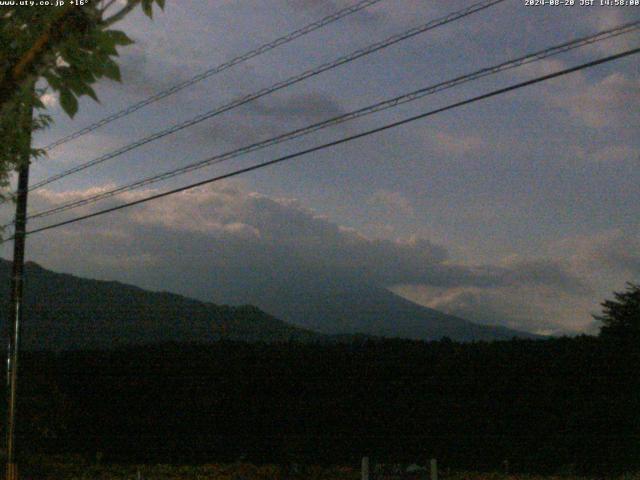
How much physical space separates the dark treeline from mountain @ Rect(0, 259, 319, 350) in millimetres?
22889

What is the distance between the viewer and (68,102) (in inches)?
144

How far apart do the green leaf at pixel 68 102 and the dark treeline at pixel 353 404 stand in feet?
42.6

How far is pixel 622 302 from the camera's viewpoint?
74.9 feet

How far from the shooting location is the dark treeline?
15.0m

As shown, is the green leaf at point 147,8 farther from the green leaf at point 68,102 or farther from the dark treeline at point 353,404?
the dark treeline at point 353,404

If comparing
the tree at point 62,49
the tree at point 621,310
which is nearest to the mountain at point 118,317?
the tree at point 621,310

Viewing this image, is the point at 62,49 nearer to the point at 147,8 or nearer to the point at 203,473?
the point at 147,8

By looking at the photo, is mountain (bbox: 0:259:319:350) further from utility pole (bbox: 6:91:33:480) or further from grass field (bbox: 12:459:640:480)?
utility pole (bbox: 6:91:33:480)

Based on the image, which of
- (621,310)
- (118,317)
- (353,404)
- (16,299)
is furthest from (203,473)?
(118,317)

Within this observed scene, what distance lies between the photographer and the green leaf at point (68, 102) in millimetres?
3643

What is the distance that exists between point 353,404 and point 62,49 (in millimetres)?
13891

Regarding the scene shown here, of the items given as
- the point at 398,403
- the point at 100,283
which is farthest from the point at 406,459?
the point at 100,283

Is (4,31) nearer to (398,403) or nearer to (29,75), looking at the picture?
(29,75)

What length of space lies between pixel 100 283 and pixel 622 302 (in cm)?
4025
